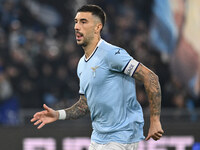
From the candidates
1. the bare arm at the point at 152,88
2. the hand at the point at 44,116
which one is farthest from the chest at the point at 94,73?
the hand at the point at 44,116

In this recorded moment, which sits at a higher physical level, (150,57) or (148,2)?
(148,2)

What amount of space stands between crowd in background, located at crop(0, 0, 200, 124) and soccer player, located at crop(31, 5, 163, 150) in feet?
16.8

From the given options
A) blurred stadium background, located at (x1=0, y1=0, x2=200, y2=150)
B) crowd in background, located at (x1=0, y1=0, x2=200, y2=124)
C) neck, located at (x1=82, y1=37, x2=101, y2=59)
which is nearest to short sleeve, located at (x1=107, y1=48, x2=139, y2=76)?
neck, located at (x1=82, y1=37, x2=101, y2=59)

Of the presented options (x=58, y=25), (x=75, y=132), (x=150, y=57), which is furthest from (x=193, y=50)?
(x=75, y=132)

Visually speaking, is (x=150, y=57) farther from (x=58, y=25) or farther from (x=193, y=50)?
(x=58, y=25)

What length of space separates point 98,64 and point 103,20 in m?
→ 0.45

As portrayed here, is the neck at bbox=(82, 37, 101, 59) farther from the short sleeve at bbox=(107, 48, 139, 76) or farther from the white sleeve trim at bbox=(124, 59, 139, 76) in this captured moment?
the white sleeve trim at bbox=(124, 59, 139, 76)

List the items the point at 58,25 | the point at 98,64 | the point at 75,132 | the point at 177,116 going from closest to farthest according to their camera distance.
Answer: the point at 98,64
the point at 75,132
the point at 177,116
the point at 58,25

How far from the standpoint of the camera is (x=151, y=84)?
14.5ft

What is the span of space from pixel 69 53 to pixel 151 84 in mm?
6273

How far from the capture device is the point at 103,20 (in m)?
4.69

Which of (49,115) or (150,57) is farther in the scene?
(150,57)

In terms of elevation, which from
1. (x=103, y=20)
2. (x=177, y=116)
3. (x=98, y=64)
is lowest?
(x=177, y=116)

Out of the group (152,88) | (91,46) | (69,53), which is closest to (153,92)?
(152,88)
